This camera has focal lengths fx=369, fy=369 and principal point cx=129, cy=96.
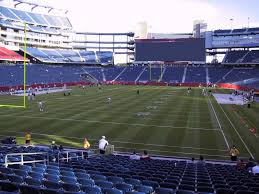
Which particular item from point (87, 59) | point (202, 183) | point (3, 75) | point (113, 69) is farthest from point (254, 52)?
point (202, 183)

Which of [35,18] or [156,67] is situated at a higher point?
[35,18]

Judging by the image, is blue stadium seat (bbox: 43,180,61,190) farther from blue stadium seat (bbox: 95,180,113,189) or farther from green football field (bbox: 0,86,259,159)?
green football field (bbox: 0,86,259,159)

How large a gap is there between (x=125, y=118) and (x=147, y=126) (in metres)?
5.01

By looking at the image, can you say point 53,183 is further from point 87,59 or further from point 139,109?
point 87,59

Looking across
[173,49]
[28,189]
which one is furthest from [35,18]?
[28,189]

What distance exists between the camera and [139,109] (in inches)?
1875

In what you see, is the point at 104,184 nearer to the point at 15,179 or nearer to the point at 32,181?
the point at 32,181

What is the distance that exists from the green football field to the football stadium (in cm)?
9

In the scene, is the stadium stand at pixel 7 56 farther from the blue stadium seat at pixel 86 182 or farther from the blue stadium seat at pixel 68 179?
the blue stadium seat at pixel 86 182

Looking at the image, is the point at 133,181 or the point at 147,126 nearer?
the point at 133,181

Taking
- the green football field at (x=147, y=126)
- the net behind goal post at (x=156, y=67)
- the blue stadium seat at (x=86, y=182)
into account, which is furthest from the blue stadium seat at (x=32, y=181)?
the net behind goal post at (x=156, y=67)

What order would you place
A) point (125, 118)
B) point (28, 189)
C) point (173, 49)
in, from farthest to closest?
point (173, 49), point (125, 118), point (28, 189)

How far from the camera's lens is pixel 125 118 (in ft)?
131

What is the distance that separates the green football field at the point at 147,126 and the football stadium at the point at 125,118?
0.09 meters
